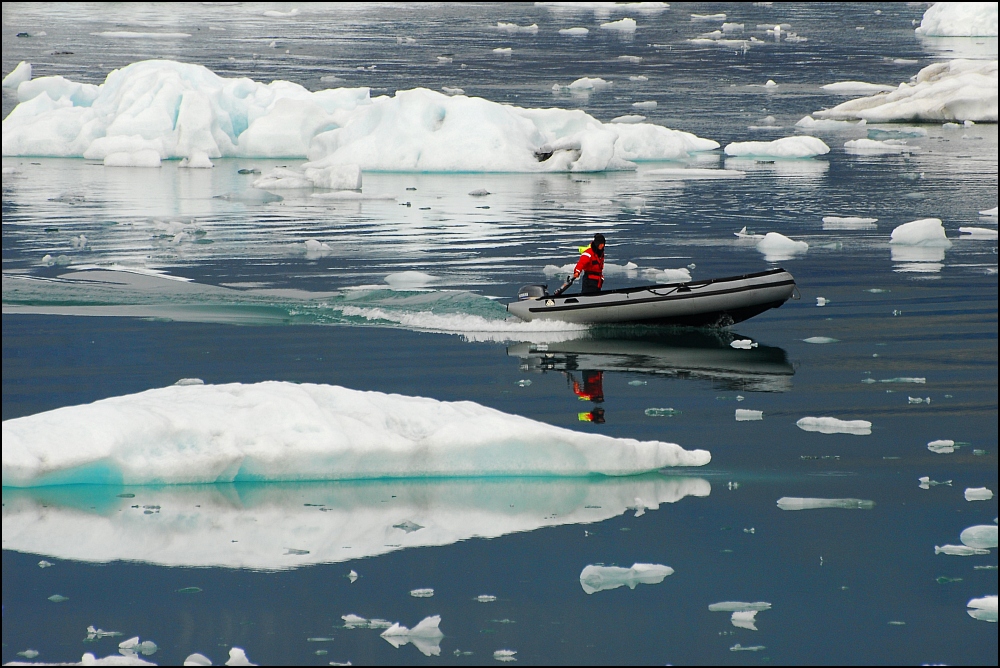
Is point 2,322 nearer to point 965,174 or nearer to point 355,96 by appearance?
point 355,96

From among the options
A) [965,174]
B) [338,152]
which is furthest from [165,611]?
[965,174]

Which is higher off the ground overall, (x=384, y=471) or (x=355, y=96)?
(x=355, y=96)

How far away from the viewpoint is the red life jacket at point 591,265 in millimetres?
15947

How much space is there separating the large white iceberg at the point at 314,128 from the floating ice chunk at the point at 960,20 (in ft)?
124

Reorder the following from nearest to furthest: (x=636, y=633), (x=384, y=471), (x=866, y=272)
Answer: (x=636, y=633) < (x=384, y=471) < (x=866, y=272)

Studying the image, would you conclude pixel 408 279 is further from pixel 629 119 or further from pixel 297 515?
pixel 629 119

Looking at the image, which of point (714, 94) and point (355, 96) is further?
point (714, 94)

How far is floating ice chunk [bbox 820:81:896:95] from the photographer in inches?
1661

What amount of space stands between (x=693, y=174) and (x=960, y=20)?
41.4 metres

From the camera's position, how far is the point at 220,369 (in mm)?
13734

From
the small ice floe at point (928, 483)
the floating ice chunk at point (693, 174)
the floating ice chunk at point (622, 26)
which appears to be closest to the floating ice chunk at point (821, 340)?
the small ice floe at point (928, 483)

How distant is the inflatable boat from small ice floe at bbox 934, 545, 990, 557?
707cm

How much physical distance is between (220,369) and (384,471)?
419 cm

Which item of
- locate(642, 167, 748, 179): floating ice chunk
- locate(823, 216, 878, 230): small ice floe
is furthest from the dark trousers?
locate(642, 167, 748, 179): floating ice chunk
